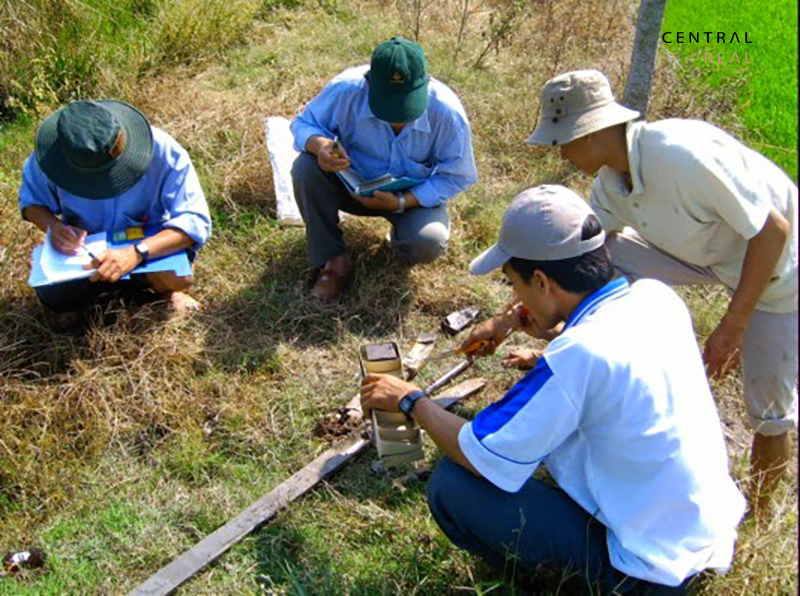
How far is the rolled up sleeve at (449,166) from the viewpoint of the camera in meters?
4.14

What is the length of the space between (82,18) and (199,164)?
174cm

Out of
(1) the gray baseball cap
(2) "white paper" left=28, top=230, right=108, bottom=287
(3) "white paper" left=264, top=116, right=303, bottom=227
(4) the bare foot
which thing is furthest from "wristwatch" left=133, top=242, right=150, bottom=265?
(1) the gray baseball cap

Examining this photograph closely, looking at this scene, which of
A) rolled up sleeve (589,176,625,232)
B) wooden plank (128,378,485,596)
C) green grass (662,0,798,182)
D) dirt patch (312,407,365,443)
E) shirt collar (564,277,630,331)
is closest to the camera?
shirt collar (564,277,630,331)

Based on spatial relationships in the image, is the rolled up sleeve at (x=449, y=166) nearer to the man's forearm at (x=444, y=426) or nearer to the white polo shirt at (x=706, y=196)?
the white polo shirt at (x=706, y=196)

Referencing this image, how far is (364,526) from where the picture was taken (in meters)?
A: 3.03

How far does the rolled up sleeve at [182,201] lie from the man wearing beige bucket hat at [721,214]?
177 cm

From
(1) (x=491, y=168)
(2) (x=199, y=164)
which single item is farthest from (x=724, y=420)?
(2) (x=199, y=164)

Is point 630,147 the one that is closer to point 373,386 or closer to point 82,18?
point 373,386

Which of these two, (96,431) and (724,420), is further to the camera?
(724,420)

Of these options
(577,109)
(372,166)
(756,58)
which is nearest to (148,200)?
(372,166)

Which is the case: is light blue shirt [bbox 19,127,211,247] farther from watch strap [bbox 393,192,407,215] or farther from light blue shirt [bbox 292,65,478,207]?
watch strap [bbox 393,192,407,215]

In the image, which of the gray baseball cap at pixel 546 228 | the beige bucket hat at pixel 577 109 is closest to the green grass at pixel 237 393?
the gray baseball cap at pixel 546 228

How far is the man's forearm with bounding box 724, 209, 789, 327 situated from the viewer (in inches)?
108

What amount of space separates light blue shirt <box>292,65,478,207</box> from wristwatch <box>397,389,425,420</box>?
1.78 metres
